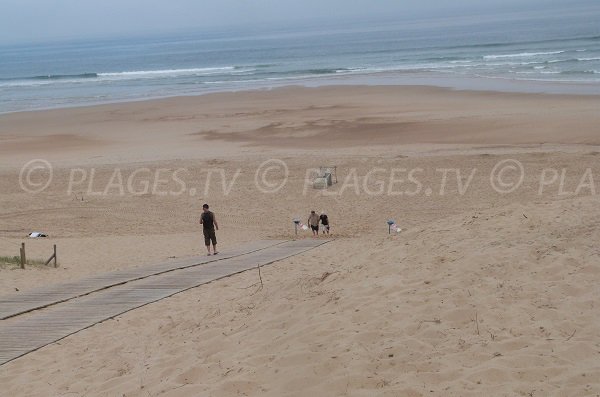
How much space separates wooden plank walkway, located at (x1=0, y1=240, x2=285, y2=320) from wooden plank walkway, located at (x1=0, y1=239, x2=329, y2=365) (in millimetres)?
107

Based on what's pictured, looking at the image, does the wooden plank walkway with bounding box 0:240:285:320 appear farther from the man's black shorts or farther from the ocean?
the ocean

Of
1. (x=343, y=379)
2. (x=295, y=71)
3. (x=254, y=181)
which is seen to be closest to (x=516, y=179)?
(x=254, y=181)

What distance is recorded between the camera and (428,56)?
77.3 metres

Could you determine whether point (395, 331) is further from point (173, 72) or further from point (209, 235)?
point (173, 72)

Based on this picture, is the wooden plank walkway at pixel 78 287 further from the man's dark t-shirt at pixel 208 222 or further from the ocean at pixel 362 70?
the ocean at pixel 362 70

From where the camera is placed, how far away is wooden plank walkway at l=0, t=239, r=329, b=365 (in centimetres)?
937

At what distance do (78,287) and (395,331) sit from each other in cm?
695

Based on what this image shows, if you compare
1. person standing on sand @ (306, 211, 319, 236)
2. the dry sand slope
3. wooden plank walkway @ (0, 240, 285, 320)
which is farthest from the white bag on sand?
the dry sand slope

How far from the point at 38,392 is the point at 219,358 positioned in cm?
199

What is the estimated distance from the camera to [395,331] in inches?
263

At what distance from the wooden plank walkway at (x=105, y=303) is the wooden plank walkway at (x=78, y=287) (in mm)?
107

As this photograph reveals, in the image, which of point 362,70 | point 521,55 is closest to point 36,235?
point 362,70

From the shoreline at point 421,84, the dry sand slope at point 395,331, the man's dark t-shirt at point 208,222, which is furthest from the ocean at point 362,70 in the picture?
the dry sand slope at point 395,331

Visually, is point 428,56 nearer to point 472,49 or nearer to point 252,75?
point 472,49
